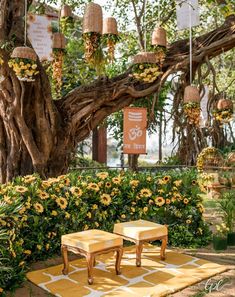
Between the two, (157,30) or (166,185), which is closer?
(157,30)

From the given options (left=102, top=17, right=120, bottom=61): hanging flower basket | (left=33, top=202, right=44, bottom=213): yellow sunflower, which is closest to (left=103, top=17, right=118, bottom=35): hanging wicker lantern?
(left=102, top=17, right=120, bottom=61): hanging flower basket

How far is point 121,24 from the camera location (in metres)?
8.19

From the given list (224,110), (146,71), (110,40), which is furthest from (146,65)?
(224,110)

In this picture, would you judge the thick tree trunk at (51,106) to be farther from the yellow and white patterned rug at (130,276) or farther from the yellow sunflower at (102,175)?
the yellow and white patterned rug at (130,276)

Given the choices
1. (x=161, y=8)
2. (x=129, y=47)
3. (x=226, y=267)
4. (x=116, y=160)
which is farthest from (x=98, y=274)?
(x=116, y=160)

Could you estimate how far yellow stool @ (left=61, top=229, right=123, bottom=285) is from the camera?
11.2 feet

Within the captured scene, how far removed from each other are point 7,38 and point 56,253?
2.75 metres

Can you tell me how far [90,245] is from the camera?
3.41 m

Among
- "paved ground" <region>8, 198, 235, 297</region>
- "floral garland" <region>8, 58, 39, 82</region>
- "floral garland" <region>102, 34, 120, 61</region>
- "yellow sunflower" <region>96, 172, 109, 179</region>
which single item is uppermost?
"floral garland" <region>102, 34, 120, 61</region>

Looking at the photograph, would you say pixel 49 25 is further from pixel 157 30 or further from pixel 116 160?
pixel 116 160

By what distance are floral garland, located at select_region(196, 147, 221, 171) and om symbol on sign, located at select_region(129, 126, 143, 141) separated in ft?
13.6

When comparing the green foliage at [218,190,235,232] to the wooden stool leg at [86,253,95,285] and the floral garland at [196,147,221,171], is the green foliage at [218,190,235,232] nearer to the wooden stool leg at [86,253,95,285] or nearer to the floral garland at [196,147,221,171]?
the wooden stool leg at [86,253,95,285]

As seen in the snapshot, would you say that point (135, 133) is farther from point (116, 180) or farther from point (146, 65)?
point (146, 65)

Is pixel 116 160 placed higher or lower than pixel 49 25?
lower
